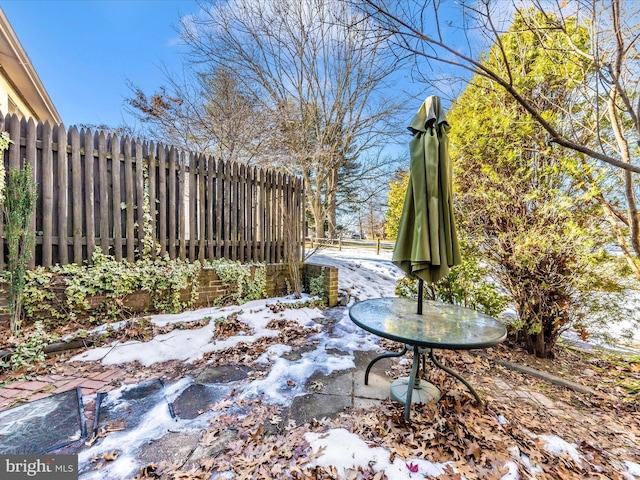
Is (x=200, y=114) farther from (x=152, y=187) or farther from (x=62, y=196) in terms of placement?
(x=62, y=196)

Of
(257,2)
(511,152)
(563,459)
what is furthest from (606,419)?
(257,2)

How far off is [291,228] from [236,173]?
1.36 metres

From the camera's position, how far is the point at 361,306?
2.44 metres

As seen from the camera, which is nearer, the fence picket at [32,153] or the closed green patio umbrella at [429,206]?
the closed green patio umbrella at [429,206]

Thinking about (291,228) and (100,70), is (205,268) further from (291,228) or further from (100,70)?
(100,70)

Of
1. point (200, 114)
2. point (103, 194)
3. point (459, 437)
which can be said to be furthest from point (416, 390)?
point (200, 114)

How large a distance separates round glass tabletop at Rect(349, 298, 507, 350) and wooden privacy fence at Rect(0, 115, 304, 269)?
2.98 metres

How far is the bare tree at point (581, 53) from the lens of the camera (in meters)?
2.15

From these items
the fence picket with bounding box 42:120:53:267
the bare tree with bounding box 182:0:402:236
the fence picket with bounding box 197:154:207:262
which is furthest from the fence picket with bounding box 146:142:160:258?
the bare tree with bounding box 182:0:402:236

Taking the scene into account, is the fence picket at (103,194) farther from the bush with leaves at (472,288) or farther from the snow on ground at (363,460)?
the bush with leaves at (472,288)

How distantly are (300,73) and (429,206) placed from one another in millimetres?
11189

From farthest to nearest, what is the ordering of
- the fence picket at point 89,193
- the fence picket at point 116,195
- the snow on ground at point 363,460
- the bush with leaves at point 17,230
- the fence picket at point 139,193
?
the fence picket at point 139,193
the fence picket at point 116,195
the fence picket at point 89,193
the bush with leaves at point 17,230
the snow on ground at point 363,460

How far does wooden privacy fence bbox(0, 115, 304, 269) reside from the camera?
131 inches

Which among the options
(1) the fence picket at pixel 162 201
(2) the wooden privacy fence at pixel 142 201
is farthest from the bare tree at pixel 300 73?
(1) the fence picket at pixel 162 201
